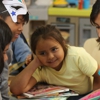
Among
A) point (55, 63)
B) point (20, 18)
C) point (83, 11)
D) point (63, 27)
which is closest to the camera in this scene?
point (55, 63)

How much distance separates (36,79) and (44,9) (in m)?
2.04

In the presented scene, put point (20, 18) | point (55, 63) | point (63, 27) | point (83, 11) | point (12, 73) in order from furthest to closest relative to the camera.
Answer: point (63, 27) < point (83, 11) < point (12, 73) < point (20, 18) < point (55, 63)

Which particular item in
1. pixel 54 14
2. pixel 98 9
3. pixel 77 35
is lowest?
pixel 77 35

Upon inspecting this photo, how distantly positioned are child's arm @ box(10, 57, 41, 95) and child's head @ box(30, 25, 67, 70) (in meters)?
0.09

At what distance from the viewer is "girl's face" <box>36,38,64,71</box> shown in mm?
1438

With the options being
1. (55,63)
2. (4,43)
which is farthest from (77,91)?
(4,43)

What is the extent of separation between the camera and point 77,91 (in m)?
1.51

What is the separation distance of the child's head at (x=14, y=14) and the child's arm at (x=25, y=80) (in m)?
0.18

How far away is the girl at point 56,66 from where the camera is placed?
1.46 m

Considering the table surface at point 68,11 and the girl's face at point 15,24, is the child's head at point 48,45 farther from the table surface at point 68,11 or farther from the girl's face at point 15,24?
the table surface at point 68,11

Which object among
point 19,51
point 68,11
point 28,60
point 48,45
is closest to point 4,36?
point 48,45

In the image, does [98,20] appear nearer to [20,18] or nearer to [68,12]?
[20,18]

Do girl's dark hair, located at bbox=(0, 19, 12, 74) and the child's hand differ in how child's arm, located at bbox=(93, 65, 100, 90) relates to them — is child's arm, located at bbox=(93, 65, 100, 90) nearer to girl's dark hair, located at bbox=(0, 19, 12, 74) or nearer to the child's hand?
the child's hand

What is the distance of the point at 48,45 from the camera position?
143cm
